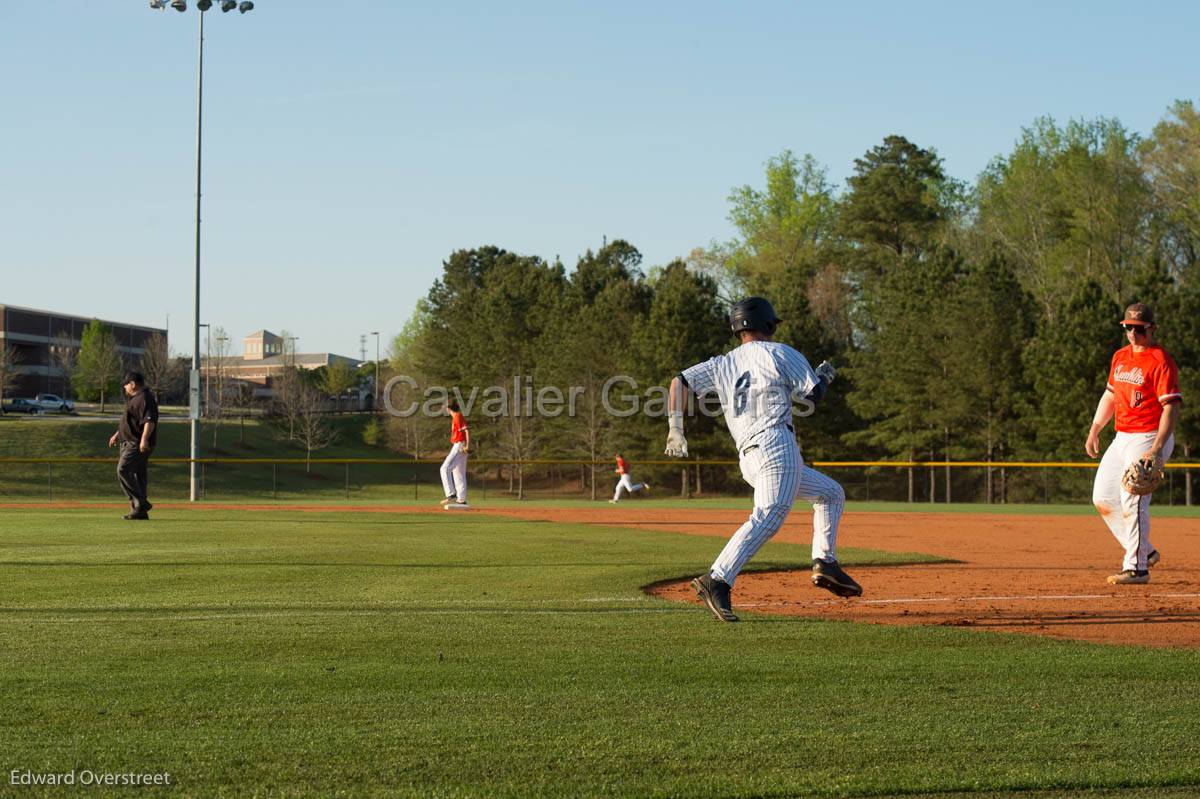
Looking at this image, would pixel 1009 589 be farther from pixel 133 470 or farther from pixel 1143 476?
pixel 133 470

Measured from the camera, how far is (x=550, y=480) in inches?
2064

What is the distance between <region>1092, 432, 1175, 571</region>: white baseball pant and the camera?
1041 centimetres

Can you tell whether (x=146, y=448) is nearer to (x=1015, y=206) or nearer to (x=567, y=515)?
(x=567, y=515)

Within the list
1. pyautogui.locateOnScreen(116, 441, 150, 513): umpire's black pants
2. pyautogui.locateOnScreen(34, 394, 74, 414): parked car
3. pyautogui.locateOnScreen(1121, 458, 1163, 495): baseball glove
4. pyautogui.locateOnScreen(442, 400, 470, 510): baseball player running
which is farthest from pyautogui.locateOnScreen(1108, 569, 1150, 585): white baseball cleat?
pyautogui.locateOnScreen(34, 394, 74, 414): parked car

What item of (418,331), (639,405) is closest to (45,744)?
(639,405)

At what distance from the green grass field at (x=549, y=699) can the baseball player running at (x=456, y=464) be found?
1409 centimetres

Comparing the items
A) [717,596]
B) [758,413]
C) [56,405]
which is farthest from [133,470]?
[56,405]

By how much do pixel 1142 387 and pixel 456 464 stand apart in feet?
52.5

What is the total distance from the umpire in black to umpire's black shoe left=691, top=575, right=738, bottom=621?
11.2m

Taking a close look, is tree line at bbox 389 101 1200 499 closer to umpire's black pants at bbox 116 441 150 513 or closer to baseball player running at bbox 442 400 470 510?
baseball player running at bbox 442 400 470 510

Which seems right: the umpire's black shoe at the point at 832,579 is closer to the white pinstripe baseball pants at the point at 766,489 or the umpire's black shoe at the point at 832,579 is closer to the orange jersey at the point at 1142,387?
the white pinstripe baseball pants at the point at 766,489

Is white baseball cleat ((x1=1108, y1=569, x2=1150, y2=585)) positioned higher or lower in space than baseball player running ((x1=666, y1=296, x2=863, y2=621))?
lower

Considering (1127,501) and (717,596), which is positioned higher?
(1127,501)

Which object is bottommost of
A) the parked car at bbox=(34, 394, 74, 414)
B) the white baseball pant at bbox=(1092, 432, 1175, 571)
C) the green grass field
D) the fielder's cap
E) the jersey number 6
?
the green grass field
